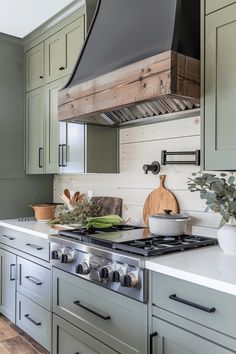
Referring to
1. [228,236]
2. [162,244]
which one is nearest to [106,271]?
[162,244]

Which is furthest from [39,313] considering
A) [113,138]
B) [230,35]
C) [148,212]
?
[230,35]

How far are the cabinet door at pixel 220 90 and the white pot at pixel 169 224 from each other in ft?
1.44

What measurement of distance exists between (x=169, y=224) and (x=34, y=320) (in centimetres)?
132

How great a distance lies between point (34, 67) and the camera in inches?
127

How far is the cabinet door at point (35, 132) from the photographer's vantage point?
314 centimetres

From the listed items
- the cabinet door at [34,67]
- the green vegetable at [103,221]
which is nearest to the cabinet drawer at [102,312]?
the green vegetable at [103,221]

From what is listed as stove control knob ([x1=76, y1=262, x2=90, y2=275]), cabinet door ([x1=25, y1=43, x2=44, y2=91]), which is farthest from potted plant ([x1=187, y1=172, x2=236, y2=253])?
cabinet door ([x1=25, y1=43, x2=44, y2=91])

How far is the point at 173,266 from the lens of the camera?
1.46 m

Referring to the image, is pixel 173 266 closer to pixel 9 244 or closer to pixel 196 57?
pixel 196 57

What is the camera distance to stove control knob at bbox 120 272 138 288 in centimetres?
159

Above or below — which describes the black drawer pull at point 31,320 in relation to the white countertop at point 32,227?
below

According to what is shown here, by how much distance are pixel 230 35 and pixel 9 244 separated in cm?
227

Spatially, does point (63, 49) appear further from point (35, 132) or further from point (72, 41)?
point (35, 132)

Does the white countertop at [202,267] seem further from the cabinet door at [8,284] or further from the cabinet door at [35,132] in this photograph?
the cabinet door at [35,132]
